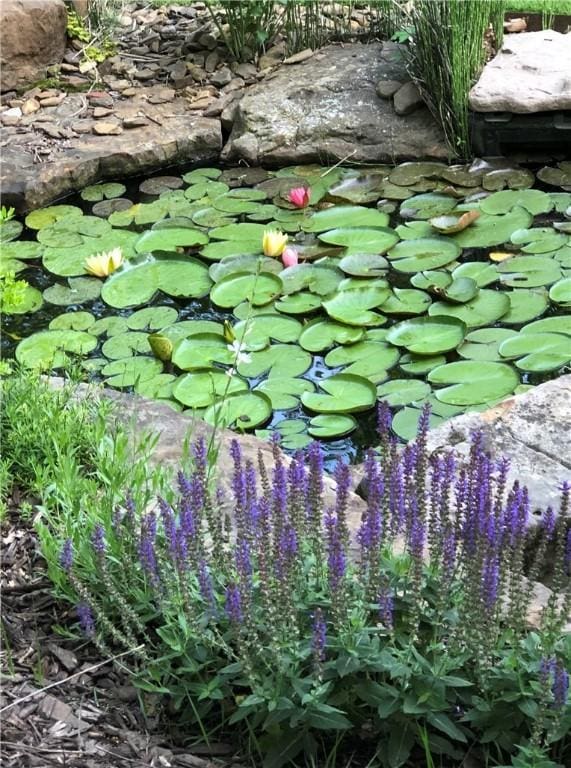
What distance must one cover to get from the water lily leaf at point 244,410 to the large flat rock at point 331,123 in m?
2.21

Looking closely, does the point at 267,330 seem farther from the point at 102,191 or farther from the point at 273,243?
the point at 102,191

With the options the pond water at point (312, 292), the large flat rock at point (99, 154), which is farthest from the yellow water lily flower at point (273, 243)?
the large flat rock at point (99, 154)

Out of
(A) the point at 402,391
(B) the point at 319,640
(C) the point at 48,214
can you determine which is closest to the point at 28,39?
(C) the point at 48,214

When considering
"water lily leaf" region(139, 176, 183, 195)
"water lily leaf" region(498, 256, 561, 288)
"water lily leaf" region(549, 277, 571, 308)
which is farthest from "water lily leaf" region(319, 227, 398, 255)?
"water lily leaf" region(139, 176, 183, 195)

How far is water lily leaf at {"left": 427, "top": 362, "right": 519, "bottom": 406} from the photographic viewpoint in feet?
12.2

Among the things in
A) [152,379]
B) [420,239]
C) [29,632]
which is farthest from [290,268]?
[29,632]

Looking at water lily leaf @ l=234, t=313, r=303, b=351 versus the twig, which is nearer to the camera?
the twig

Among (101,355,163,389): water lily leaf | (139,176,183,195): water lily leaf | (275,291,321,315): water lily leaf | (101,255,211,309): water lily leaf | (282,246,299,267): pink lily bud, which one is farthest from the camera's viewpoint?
(139,176,183,195): water lily leaf

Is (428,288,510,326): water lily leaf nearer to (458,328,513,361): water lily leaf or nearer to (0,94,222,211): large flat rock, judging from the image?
(458,328,513,361): water lily leaf

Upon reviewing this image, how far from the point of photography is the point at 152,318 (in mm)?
4324

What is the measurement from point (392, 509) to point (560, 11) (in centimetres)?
493

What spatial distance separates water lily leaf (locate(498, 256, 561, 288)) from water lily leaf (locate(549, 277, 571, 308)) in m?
0.05

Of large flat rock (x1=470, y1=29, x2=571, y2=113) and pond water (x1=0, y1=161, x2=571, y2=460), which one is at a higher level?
large flat rock (x1=470, y1=29, x2=571, y2=113)

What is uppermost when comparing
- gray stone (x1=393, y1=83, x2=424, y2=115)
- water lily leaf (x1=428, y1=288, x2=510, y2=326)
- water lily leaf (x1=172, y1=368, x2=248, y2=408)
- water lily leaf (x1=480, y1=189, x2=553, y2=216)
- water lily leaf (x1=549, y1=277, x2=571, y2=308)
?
gray stone (x1=393, y1=83, x2=424, y2=115)
